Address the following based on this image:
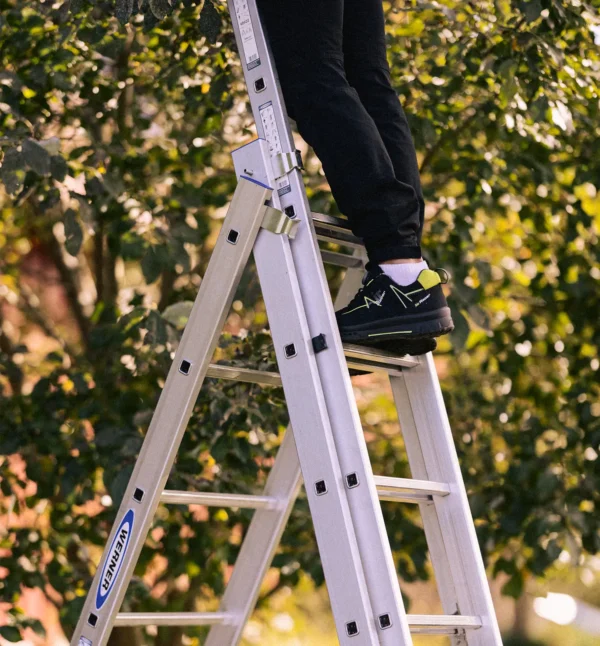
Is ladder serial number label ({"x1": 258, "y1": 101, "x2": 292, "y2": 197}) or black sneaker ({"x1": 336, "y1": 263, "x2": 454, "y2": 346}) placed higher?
ladder serial number label ({"x1": 258, "y1": 101, "x2": 292, "y2": 197})

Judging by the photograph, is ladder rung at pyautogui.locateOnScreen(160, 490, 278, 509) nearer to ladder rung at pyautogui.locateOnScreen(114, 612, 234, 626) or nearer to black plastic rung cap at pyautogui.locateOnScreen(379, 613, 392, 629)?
ladder rung at pyautogui.locateOnScreen(114, 612, 234, 626)

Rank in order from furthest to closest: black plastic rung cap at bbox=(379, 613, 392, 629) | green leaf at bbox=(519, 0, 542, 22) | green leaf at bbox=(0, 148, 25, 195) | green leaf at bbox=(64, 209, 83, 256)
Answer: green leaf at bbox=(64, 209, 83, 256) < green leaf at bbox=(519, 0, 542, 22) < green leaf at bbox=(0, 148, 25, 195) < black plastic rung cap at bbox=(379, 613, 392, 629)

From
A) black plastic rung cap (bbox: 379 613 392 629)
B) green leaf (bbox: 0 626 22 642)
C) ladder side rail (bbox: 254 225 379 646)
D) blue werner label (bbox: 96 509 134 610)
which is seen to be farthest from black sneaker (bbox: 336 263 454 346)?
green leaf (bbox: 0 626 22 642)

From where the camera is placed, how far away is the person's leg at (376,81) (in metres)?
1.76

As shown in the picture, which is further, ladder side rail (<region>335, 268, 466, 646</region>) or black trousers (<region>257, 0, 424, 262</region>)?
ladder side rail (<region>335, 268, 466, 646</region>)

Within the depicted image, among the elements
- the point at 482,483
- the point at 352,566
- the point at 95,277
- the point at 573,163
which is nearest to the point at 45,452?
the point at 95,277

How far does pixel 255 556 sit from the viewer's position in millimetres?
2057

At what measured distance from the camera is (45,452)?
2.90 m

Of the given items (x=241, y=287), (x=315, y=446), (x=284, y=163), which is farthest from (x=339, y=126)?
(x=241, y=287)

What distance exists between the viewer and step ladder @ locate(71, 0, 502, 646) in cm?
149

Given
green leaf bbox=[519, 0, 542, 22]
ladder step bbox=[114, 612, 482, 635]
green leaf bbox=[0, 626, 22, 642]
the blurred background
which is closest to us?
ladder step bbox=[114, 612, 482, 635]

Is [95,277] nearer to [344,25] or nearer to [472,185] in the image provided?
[472,185]

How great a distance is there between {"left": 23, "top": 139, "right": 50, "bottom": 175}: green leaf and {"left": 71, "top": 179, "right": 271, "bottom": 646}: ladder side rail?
1.97 ft

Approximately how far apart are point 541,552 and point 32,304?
2.15 metres
